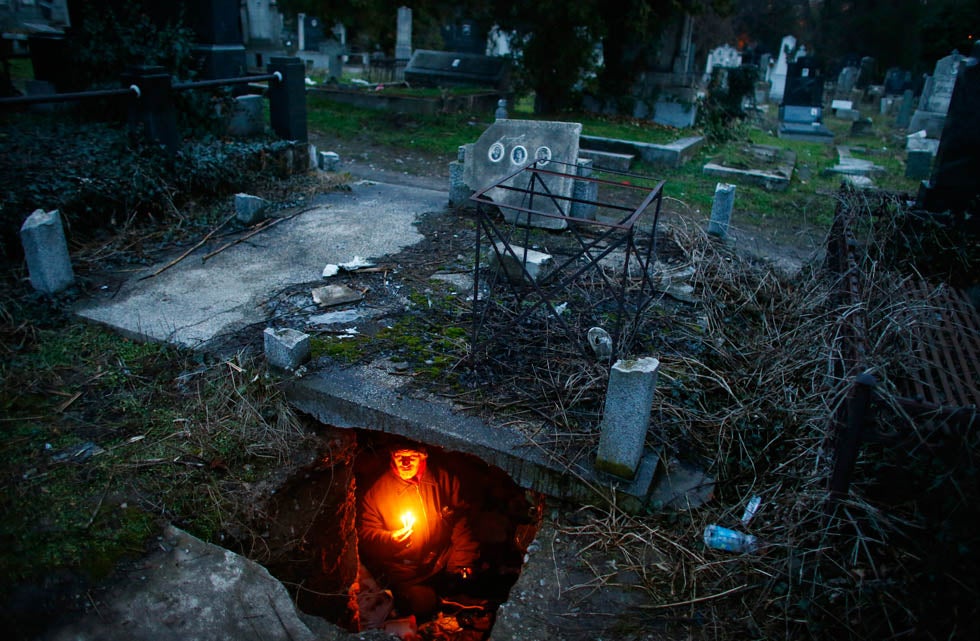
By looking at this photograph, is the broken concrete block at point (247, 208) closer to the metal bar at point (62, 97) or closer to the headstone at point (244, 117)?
the metal bar at point (62, 97)

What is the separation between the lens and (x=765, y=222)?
8.41 m

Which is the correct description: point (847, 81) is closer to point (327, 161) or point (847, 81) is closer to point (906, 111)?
point (906, 111)

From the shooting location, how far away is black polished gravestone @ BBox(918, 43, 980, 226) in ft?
18.0

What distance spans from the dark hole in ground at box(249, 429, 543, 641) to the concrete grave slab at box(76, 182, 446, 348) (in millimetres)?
1285

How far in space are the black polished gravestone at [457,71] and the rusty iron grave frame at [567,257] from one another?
9.25 m

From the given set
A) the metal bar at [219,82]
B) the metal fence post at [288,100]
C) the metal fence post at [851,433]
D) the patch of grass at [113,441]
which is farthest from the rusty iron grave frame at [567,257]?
the metal bar at [219,82]

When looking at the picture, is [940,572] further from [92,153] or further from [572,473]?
[92,153]

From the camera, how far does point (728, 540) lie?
289 cm

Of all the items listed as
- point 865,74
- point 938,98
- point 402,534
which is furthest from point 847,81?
point 402,534

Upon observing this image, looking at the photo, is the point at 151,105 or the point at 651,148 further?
the point at 651,148

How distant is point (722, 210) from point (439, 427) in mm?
4303

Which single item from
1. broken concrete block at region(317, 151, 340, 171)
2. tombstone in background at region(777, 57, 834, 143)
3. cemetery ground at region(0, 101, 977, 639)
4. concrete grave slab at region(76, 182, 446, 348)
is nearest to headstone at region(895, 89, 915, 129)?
tombstone in background at region(777, 57, 834, 143)

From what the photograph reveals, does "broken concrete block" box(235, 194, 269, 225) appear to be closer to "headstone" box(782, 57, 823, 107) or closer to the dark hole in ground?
the dark hole in ground

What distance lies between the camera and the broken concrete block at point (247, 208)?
6230 mm
